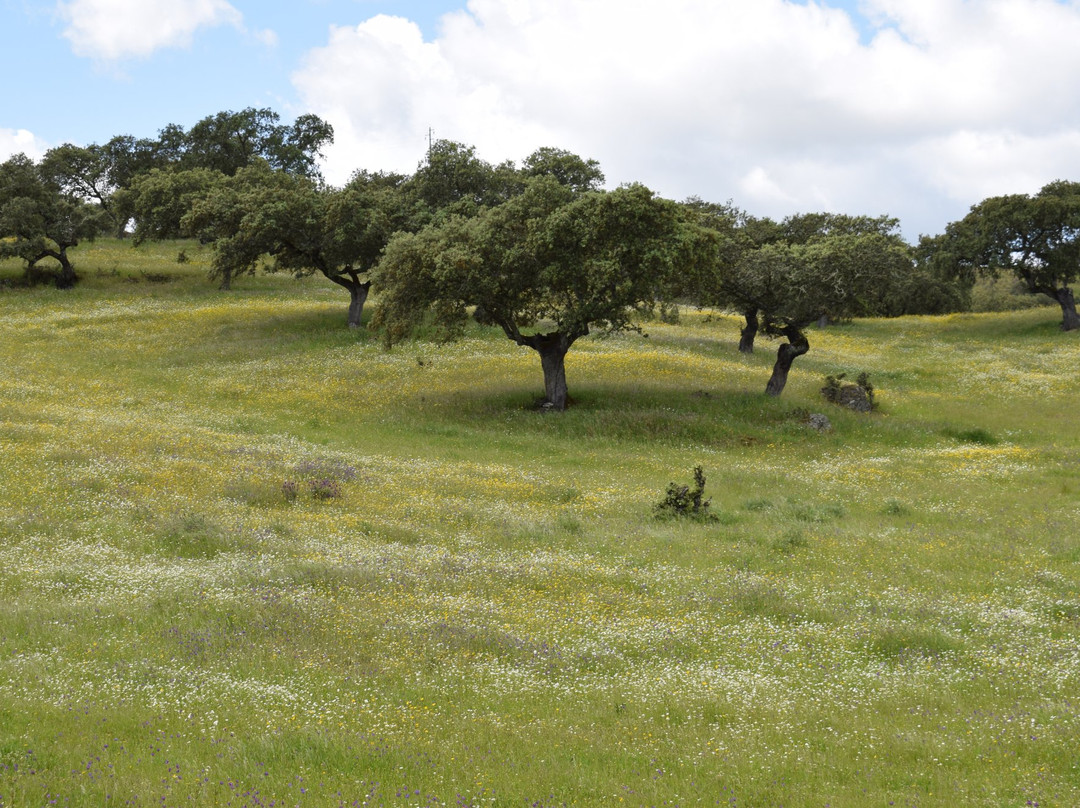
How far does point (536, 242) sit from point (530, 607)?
2263 centimetres

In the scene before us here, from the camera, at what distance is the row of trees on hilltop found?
3259cm

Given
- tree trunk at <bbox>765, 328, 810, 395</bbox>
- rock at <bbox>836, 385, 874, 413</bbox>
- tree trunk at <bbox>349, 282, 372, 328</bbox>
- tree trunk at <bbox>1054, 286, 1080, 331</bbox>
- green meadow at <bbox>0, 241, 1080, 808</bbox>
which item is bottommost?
green meadow at <bbox>0, 241, 1080, 808</bbox>

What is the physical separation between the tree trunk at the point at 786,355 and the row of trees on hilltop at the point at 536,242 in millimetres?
95

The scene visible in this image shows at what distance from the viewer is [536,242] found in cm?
3259

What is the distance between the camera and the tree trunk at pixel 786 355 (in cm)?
3628

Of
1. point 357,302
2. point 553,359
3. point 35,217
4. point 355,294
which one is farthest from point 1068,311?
point 35,217

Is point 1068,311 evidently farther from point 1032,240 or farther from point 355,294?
point 355,294

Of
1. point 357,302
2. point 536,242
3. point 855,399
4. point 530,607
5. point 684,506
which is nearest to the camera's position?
point 530,607

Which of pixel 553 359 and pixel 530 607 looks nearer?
pixel 530 607

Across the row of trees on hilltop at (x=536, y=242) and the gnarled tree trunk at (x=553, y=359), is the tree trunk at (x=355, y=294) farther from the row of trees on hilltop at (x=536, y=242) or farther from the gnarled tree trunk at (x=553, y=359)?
the gnarled tree trunk at (x=553, y=359)

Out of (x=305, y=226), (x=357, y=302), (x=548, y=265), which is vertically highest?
(x=305, y=226)

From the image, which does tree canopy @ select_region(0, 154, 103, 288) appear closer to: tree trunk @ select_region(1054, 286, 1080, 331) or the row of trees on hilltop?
the row of trees on hilltop

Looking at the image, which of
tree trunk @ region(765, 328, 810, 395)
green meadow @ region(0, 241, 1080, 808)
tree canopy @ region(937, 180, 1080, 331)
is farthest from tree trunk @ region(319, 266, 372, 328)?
tree canopy @ region(937, 180, 1080, 331)

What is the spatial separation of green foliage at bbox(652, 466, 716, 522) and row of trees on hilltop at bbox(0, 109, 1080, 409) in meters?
14.0
